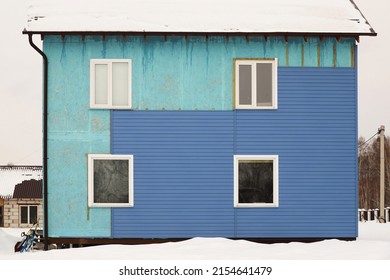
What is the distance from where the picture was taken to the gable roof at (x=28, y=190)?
35.7 m

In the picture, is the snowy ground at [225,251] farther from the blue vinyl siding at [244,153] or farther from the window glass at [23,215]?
the window glass at [23,215]

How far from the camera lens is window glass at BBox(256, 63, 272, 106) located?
52.2 feet

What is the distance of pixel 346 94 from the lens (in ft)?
52.4

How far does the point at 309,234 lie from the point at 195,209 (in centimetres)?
315

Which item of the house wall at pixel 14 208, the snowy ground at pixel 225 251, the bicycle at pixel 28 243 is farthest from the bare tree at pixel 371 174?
the bicycle at pixel 28 243

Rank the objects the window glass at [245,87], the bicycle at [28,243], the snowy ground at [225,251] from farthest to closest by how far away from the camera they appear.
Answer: the bicycle at [28,243] → the window glass at [245,87] → the snowy ground at [225,251]

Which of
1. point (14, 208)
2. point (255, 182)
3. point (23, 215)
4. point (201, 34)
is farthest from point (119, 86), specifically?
point (14, 208)

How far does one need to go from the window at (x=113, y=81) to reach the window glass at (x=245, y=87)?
119 inches

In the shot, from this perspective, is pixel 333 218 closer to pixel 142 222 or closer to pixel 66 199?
pixel 142 222

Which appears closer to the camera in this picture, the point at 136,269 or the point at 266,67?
the point at 136,269

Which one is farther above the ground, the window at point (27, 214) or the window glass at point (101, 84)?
the window glass at point (101, 84)
